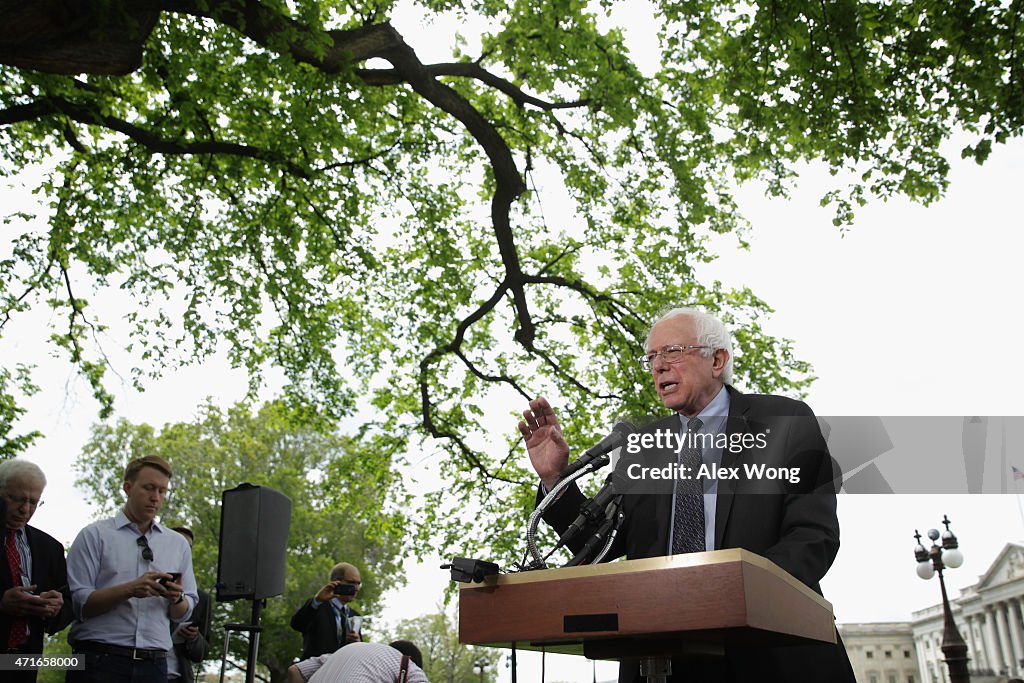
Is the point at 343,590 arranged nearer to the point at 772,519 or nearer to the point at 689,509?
the point at 689,509

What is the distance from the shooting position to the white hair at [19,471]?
3.90m

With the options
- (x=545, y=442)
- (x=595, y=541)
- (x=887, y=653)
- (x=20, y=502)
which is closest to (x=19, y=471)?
(x=20, y=502)

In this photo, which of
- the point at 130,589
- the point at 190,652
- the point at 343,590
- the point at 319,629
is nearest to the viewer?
the point at 130,589

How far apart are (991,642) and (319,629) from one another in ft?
132

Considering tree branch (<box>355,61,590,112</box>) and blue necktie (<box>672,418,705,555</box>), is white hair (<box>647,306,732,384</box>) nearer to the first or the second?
blue necktie (<box>672,418,705,555</box>)

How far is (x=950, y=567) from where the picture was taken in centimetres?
1262

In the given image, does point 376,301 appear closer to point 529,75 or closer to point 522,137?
point 522,137

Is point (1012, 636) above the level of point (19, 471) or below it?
below

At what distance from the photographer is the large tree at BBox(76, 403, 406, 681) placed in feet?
84.8

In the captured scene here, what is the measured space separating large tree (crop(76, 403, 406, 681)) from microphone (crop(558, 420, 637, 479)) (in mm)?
23114

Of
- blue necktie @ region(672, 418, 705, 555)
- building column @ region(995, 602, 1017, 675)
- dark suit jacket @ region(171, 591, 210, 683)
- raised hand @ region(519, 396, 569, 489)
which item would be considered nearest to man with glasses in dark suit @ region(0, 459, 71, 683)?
dark suit jacket @ region(171, 591, 210, 683)

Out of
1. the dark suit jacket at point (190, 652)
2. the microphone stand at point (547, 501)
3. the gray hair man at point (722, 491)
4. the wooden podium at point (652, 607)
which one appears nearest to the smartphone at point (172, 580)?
the dark suit jacket at point (190, 652)

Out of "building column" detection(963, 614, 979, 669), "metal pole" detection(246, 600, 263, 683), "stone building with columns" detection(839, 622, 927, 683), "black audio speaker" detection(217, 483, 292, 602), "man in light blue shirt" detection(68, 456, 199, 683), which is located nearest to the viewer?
"man in light blue shirt" detection(68, 456, 199, 683)

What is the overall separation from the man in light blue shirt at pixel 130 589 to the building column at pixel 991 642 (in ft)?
129
